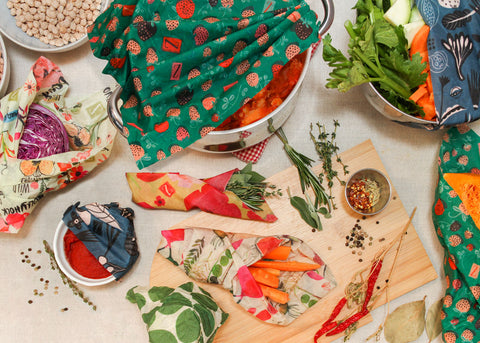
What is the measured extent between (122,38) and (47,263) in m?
0.67

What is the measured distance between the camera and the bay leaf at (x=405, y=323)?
1.10m

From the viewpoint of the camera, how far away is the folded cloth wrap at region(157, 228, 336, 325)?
1052mm

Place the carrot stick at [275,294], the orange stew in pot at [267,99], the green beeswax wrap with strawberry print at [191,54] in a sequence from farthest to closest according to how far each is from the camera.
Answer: the carrot stick at [275,294] < the orange stew in pot at [267,99] < the green beeswax wrap with strawberry print at [191,54]

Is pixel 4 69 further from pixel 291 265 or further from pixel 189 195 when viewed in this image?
pixel 291 265

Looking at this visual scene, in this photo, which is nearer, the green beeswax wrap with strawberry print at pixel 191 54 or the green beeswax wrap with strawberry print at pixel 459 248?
the green beeswax wrap with strawberry print at pixel 191 54

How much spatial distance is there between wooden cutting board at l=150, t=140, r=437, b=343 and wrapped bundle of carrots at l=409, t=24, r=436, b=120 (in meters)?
0.16

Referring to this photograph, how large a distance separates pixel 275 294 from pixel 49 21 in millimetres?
917

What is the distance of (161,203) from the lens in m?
1.13

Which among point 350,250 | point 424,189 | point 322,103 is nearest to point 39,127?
point 322,103

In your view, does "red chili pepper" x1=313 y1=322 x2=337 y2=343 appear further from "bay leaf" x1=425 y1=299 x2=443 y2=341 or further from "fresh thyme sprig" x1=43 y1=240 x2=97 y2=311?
"fresh thyme sprig" x1=43 y1=240 x2=97 y2=311

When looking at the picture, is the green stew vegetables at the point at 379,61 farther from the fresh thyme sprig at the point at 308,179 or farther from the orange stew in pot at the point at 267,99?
the fresh thyme sprig at the point at 308,179

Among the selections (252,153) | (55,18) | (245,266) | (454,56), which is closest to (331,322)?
(245,266)

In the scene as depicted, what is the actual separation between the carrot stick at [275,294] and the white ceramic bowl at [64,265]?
38cm

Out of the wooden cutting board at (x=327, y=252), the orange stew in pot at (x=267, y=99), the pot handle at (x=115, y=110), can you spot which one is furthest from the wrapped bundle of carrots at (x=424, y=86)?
the pot handle at (x=115, y=110)
